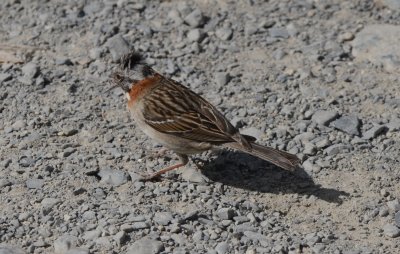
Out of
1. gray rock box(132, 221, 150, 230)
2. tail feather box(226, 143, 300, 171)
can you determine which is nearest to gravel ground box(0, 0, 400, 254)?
gray rock box(132, 221, 150, 230)

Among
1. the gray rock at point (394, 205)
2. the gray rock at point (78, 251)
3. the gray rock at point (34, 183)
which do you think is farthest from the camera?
the gray rock at point (34, 183)

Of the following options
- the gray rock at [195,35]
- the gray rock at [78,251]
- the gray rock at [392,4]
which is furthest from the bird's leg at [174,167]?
the gray rock at [392,4]

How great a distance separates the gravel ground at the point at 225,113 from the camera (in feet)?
24.9

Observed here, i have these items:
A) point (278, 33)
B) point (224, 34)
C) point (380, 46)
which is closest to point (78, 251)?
point (224, 34)

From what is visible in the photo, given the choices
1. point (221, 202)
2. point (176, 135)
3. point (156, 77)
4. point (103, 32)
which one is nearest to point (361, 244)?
point (221, 202)

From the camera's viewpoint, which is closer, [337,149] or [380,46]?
[337,149]

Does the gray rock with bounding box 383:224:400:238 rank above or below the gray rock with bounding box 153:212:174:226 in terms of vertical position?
below

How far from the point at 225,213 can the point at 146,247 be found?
0.88 m

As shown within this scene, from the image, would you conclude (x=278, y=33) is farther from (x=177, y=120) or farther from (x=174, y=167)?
(x=174, y=167)

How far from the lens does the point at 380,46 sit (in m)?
10.4

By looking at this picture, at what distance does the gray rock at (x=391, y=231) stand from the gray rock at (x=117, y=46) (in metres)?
4.01

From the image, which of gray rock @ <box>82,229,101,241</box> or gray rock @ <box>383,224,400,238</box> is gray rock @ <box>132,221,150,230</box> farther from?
gray rock @ <box>383,224,400,238</box>

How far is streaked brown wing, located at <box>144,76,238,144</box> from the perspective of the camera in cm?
846

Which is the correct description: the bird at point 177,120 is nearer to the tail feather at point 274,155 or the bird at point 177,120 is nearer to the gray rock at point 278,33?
the tail feather at point 274,155
